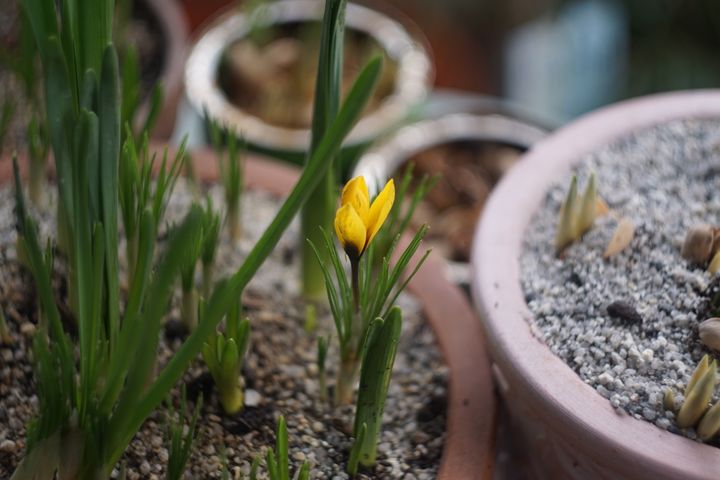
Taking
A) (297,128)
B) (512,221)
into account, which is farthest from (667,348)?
(297,128)

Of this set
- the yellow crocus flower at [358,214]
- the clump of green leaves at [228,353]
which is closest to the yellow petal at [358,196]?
the yellow crocus flower at [358,214]

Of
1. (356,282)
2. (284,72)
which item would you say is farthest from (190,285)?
(284,72)

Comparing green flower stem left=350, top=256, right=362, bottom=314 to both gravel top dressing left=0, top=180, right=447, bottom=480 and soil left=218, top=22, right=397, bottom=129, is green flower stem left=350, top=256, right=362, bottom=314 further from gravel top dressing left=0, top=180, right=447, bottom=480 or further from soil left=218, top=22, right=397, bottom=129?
soil left=218, top=22, right=397, bottom=129

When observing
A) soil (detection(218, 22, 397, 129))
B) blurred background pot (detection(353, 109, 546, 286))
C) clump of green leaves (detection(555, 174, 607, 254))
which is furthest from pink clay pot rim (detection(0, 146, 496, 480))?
soil (detection(218, 22, 397, 129))

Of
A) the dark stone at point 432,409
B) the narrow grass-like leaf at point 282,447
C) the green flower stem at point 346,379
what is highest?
the narrow grass-like leaf at point 282,447

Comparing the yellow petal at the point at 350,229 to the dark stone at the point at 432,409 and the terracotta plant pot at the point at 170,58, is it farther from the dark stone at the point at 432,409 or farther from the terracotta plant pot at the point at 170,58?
the terracotta plant pot at the point at 170,58

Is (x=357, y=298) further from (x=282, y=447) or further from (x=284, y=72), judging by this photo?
(x=284, y=72)
